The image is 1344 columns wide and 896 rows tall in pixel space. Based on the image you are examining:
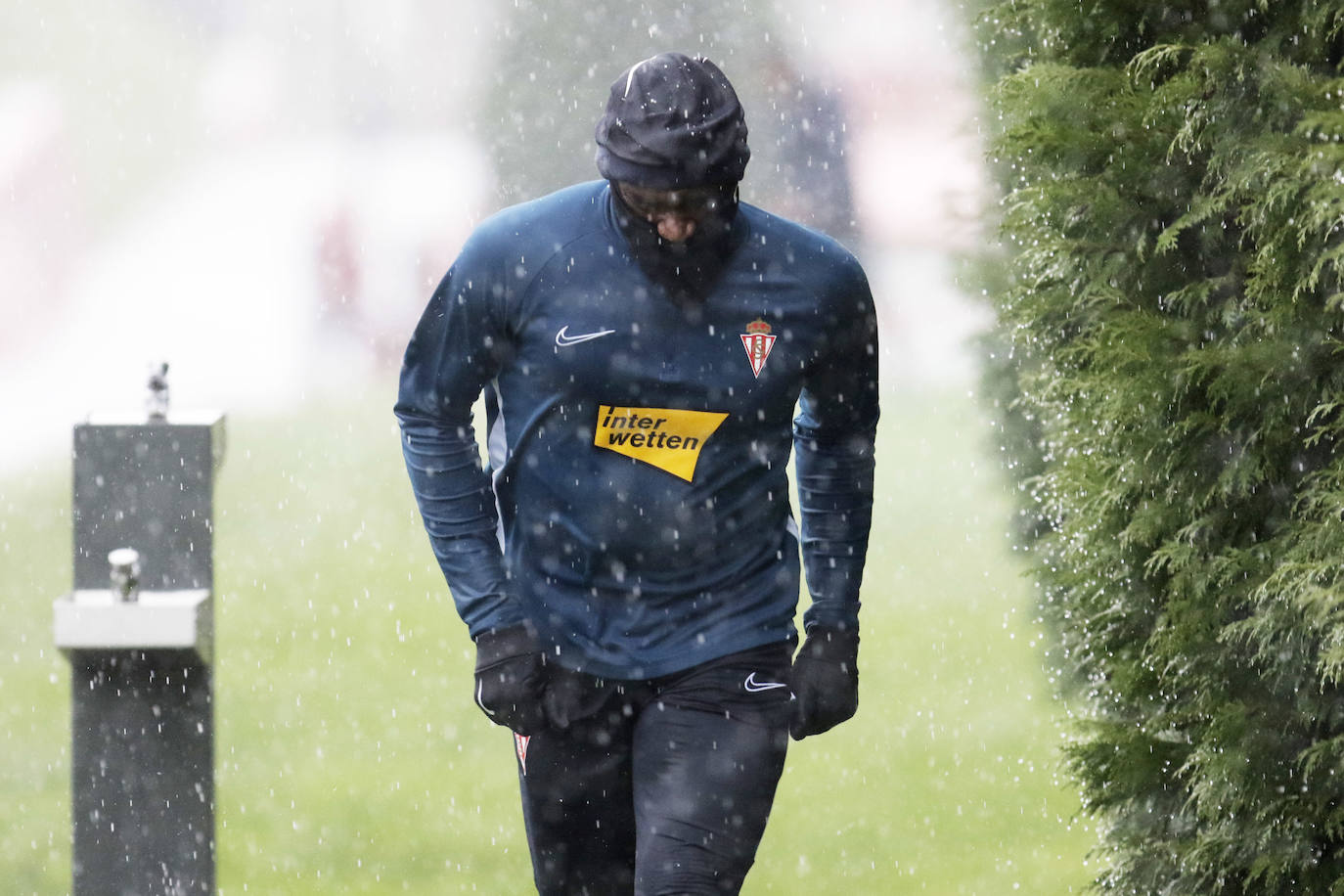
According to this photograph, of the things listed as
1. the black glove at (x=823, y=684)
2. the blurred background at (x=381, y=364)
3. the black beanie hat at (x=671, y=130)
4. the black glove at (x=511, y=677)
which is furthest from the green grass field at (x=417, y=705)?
the black beanie hat at (x=671, y=130)

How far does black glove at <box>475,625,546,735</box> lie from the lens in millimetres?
2740

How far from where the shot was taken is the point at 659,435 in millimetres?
2764

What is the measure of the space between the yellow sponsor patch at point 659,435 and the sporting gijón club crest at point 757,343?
0.10 metres

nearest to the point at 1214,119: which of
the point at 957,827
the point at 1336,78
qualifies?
the point at 1336,78

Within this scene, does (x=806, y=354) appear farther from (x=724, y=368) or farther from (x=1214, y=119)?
(x=1214, y=119)

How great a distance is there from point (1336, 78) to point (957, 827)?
3.62 metres

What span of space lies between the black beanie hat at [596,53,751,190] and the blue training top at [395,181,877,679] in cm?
20

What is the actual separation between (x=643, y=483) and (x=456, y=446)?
34cm

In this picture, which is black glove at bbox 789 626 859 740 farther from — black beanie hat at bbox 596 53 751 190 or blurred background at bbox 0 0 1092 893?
blurred background at bbox 0 0 1092 893

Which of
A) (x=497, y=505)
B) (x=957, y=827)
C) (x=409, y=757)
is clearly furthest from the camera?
(x=409, y=757)

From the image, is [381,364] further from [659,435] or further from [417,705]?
[659,435]

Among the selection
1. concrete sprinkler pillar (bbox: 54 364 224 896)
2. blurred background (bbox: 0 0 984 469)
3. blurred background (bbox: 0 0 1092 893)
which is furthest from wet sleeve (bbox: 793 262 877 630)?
blurred background (bbox: 0 0 984 469)

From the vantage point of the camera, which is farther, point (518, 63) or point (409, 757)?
point (518, 63)

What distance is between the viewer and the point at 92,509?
3734 mm
